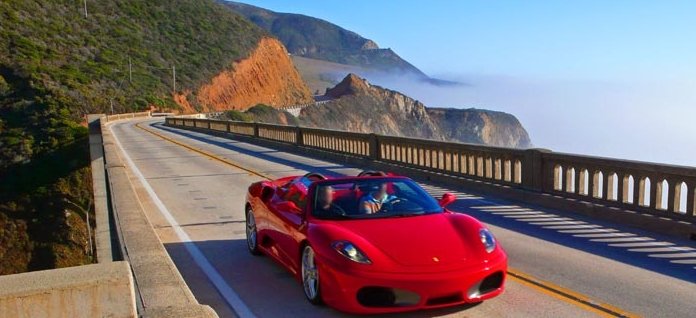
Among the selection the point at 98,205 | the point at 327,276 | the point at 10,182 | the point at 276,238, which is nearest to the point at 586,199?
the point at 276,238

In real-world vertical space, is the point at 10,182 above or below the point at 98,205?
below

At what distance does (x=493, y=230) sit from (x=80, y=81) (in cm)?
7444

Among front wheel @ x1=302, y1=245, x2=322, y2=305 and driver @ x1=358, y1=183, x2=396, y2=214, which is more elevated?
driver @ x1=358, y1=183, x2=396, y2=214

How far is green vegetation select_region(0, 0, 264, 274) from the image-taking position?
29.5 m

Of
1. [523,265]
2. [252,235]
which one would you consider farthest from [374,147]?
[523,265]

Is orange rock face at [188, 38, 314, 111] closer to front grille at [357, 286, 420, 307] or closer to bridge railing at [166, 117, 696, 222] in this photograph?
bridge railing at [166, 117, 696, 222]

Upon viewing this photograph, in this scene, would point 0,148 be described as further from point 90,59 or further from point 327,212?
point 90,59

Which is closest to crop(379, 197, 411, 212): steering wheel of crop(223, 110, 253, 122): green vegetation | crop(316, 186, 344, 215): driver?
crop(316, 186, 344, 215): driver

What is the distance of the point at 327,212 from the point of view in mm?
6484

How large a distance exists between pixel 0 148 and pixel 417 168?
3245cm

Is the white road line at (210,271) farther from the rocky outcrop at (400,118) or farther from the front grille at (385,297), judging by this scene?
the rocky outcrop at (400,118)

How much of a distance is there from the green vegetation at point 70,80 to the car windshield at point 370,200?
21357 mm

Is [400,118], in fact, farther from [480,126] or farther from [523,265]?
[523,265]

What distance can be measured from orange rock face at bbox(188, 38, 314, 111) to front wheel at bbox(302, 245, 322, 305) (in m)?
95.7
